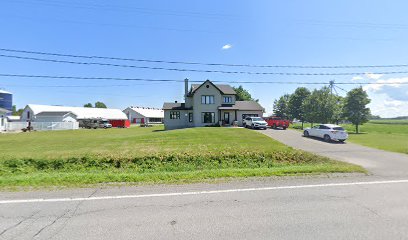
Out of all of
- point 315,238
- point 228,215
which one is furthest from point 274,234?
point 228,215

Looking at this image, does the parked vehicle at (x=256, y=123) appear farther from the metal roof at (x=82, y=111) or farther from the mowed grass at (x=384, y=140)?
the metal roof at (x=82, y=111)

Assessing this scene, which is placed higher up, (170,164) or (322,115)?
(322,115)

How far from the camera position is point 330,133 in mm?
21141

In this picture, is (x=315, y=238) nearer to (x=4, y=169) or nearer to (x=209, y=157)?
(x=209, y=157)

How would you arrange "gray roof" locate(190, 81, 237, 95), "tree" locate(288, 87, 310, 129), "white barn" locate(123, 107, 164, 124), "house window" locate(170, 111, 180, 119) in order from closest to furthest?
"house window" locate(170, 111, 180, 119) → "gray roof" locate(190, 81, 237, 95) → "tree" locate(288, 87, 310, 129) → "white barn" locate(123, 107, 164, 124)

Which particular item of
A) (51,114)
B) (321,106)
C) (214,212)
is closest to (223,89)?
(321,106)

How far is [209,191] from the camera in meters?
6.33

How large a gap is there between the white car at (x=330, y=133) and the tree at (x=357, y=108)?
2118cm

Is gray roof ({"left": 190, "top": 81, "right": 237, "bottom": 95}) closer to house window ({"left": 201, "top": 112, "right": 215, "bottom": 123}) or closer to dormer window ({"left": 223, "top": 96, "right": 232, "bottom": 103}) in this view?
dormer window ({"left": 223, "top": 96, "right": 232, "bottom": 103})

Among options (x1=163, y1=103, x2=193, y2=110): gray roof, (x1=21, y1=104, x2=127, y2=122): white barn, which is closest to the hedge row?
(x1=163, y1=103, x2=193, y2=110): gray roof

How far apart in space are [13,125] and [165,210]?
52632 mm

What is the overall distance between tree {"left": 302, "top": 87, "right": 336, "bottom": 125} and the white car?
19.3m

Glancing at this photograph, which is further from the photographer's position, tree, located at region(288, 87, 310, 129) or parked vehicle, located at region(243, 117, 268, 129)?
tree, located at region(288, 87, 310, 129)

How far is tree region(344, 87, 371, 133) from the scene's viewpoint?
128ft
